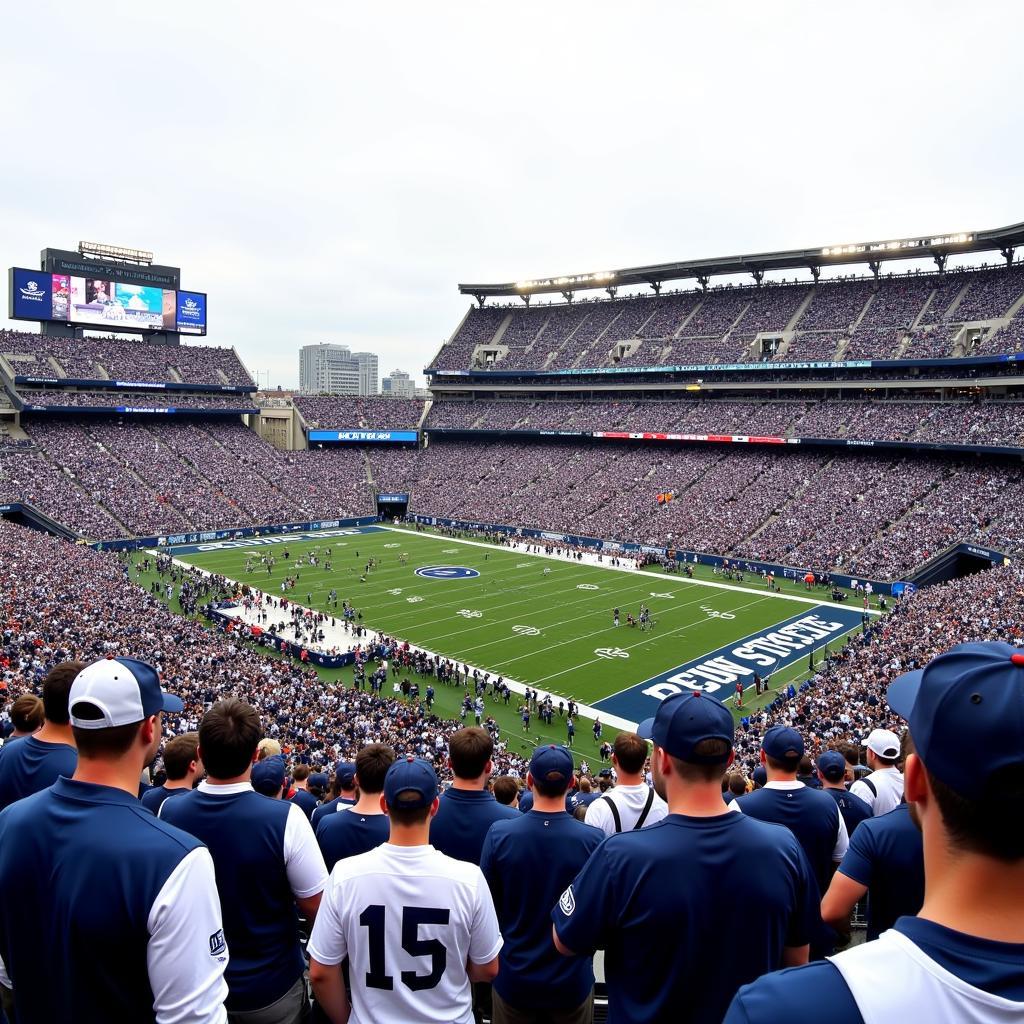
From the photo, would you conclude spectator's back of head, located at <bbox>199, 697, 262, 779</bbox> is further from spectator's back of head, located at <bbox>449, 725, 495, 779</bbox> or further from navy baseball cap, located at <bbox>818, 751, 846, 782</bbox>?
navy baseball cap, located at <bbox>818, 751, 846, 782</bbox>

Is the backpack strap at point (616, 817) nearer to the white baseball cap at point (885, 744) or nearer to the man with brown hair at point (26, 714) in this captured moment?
the white baseball cap at point (885, 744)

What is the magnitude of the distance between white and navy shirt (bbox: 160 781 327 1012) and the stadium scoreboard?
2744 inches

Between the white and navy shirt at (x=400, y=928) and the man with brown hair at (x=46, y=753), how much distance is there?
6.97 feet

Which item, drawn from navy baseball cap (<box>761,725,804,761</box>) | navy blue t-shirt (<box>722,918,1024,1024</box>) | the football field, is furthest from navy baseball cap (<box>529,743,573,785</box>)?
the football field

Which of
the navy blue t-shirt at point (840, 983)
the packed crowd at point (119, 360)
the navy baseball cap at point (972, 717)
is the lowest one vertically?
the navy blue t-shirt at point (840, 983)

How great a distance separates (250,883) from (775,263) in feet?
227

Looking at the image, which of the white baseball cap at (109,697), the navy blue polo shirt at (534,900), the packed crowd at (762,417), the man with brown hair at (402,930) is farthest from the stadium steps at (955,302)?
the white baseball cap at (109,697)

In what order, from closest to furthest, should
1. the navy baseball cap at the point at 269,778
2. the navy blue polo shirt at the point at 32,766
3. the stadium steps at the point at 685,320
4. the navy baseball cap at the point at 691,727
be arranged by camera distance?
the navy baseball cap at the point at 691,727, the navy blue polo shirt at the point at 32,766, the navy baseball cap at the point at 269,778, the stadium steps at the point at 685,320

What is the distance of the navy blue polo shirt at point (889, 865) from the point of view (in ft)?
11.8

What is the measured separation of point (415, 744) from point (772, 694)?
13.6 m

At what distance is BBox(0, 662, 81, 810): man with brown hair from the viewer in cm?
436

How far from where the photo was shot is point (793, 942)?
301 cm

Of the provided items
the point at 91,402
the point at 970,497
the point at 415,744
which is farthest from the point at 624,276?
the point at 415,744

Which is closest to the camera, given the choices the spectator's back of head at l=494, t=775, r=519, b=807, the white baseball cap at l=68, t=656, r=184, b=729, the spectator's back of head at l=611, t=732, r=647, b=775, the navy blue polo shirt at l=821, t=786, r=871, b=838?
the white baseball cap at l=68, t=656, r=184, b=729
